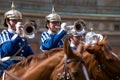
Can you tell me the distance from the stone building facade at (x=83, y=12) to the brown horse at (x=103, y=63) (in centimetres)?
1995

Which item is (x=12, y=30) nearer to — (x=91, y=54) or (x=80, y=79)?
(x=91, y=54)

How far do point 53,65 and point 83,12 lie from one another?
2669 centimetres

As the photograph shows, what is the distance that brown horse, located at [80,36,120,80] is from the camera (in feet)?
24.5

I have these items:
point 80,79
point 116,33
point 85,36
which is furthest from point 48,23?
point 116,33

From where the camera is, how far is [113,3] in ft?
113

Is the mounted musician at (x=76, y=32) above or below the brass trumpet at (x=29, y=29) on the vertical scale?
below

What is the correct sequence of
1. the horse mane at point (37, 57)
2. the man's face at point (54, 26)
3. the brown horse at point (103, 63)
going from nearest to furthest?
the horse mane at point (37, 57), the brown horse at point (103, 63), the man's face at point (54, 26)

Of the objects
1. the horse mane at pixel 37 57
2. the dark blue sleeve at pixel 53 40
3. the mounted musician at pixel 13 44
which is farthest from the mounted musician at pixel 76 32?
the horse mane at pixel 37 57

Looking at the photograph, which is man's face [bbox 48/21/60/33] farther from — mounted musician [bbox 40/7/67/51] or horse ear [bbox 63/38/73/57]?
horse ear [bbox 63/38/73/57]

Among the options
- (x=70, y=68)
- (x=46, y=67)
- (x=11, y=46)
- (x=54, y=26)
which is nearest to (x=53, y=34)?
(x=54, y=26)

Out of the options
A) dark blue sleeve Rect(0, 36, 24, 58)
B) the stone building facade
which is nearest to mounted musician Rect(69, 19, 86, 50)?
dark blue sleeve Rect(0, 36, 24, 58)

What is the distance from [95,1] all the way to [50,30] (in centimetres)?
2597

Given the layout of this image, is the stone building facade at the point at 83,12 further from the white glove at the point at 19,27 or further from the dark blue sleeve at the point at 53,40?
the white glove at the point at 19,27

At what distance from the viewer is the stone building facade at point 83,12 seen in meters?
29.4
